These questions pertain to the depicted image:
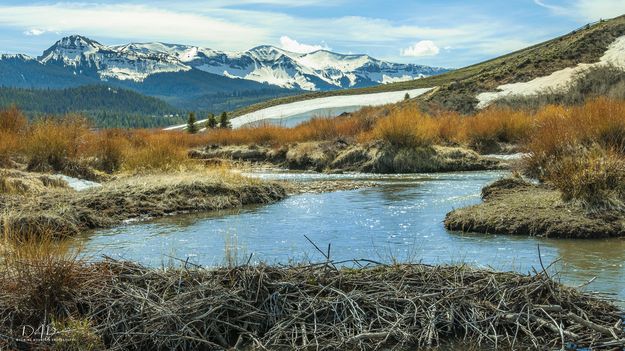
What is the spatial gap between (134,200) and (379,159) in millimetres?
13973

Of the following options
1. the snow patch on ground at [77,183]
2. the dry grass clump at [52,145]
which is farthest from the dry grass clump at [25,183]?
the dry grass clump at [52,145]

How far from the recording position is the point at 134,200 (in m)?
16.6

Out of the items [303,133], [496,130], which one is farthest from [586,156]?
[303,133]

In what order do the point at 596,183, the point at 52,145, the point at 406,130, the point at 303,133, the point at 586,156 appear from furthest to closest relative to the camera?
the point at 303,133 → the point at 406,130 → the point at 52,145 → the point at 586,156 → the point at 596,183

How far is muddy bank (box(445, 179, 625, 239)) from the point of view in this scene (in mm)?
11250

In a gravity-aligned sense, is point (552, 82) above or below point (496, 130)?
above

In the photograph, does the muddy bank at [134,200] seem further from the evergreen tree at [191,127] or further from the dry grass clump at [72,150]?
the evergreen tree at [191,127]

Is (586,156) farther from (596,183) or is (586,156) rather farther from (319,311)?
(319,311)

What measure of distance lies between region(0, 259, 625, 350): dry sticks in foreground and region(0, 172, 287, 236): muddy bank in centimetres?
637

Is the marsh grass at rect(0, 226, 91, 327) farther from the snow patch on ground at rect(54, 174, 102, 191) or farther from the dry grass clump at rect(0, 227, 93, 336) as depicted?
the snow patch on ground at rect(54, 174, 102, 191)

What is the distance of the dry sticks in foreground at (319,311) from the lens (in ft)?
19.6

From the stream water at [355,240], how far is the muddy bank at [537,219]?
1.12 feet

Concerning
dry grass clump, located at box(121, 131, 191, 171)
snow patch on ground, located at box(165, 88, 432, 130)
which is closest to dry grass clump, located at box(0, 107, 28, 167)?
dry grass clump, located at box(121, 131, 191, 171)

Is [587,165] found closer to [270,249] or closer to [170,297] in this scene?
[270,249]
